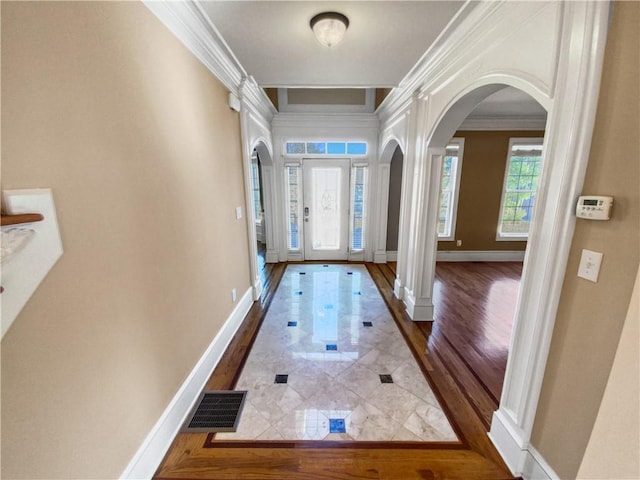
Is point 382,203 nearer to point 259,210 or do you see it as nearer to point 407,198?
point 407,198

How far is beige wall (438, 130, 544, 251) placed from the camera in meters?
4.82

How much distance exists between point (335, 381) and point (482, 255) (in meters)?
4.66

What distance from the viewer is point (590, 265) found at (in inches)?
41.2

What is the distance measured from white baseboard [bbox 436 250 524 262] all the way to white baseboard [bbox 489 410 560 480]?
413 centimetres

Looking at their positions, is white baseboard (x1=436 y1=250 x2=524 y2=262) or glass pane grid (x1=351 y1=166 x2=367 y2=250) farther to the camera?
white baseboard (x1=436 y1=250 x2=524 y2=262)

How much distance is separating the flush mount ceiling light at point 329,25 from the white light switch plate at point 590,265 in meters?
1.94

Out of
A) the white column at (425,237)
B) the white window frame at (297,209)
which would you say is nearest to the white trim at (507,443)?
the white column at (425,237)

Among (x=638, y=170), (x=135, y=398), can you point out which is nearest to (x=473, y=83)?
(x=638, y=170)

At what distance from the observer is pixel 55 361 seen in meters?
0.91

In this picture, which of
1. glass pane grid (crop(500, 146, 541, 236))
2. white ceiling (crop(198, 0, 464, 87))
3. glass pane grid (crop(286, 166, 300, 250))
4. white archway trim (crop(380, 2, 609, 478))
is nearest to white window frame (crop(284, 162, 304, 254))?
glass pane grid (crop(286, 166, 300, 250))

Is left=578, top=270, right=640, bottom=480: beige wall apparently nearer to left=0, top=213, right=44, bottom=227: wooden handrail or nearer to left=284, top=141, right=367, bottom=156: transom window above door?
left=0, top=213, right=44, bottom=227: wooden handrail

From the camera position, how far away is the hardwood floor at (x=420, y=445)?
1426mm

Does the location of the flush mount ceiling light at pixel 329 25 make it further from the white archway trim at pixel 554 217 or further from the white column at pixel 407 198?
the white column at pixel 407 198

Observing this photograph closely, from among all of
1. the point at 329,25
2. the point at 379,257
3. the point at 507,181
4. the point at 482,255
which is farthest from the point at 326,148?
the point at 482,255
